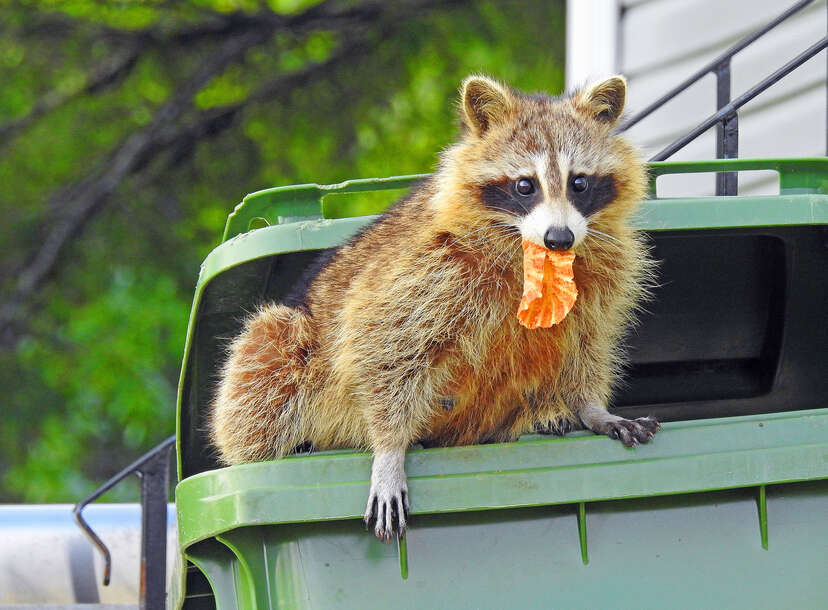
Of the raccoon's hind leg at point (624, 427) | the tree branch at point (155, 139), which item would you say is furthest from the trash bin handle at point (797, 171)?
the tree branch at point (155, 139)

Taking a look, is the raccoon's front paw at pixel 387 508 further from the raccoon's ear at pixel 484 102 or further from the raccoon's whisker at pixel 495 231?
the raccoon's ear at pixel 484 102

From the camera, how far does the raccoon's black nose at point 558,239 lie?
204cm

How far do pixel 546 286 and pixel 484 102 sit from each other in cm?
52

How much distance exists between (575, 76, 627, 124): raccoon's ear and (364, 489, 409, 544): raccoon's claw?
1.04 metres

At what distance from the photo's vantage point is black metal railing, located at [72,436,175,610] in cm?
252

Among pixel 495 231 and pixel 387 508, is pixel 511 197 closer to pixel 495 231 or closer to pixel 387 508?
pixel 495 231

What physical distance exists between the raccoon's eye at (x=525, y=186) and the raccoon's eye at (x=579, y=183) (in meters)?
0.09

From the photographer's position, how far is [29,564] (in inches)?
112

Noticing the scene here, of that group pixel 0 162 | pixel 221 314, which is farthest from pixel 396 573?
pixel 0 162

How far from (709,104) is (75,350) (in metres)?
3.86

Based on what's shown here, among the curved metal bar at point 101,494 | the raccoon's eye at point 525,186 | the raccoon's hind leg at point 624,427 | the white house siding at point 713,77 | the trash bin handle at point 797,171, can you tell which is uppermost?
the white house siding at point 713,77

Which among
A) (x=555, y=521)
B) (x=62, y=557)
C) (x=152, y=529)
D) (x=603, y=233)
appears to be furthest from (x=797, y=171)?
(x=62, y=557)

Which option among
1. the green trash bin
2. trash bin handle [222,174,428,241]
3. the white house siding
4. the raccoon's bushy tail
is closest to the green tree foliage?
the white house siding

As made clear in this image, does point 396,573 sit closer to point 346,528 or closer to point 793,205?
point 346,528
